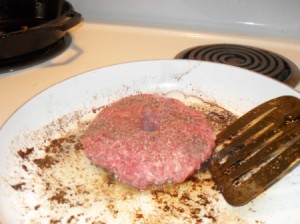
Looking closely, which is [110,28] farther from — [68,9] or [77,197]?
[77,197]

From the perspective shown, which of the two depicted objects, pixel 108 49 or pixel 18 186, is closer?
pixel 18 186

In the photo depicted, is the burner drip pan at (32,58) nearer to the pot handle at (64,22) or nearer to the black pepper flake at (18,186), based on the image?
the pot handle at (64,22)

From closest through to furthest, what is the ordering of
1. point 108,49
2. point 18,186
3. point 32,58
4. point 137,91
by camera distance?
point 18,186
point 137,91
point 32,58
point 108,49

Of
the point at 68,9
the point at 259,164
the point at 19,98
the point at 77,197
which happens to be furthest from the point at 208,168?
the point at 68,9

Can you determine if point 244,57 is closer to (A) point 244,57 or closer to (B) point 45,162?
(A) point 244,57

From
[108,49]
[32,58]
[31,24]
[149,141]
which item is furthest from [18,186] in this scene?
[31,24]

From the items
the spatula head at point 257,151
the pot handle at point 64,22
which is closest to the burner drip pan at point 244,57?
the spatula head at point 257,151
